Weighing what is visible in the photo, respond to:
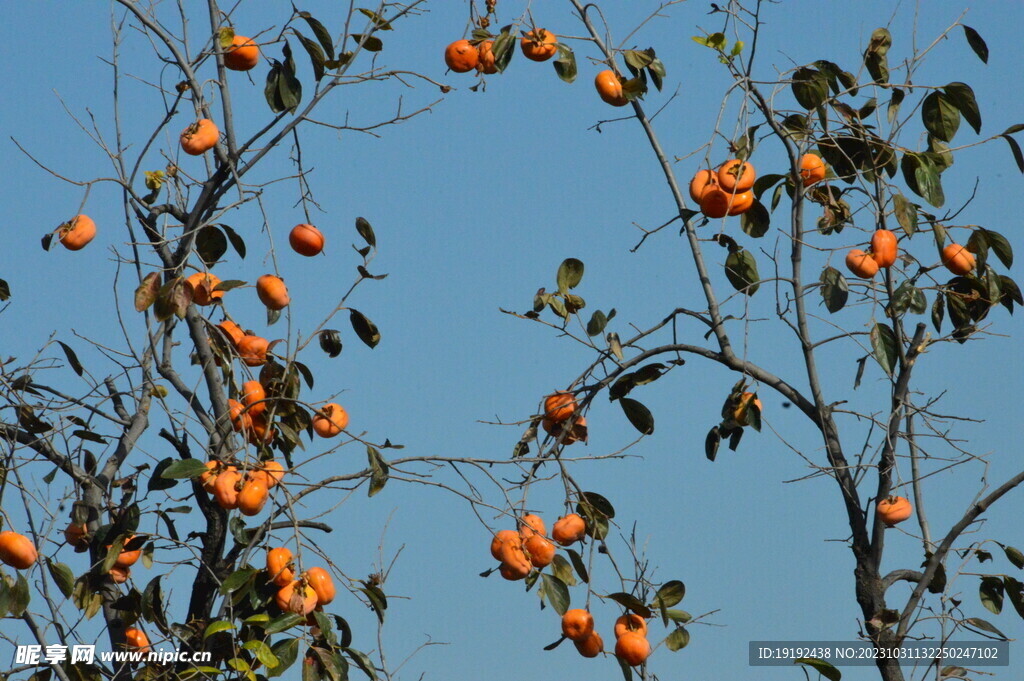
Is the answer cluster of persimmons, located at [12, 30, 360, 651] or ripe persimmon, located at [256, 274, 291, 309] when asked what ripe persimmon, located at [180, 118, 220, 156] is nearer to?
cluster of persimmons, located at [12, 30, 360, 651]

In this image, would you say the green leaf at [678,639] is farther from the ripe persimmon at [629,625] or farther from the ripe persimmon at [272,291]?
the ripe persimmon at [272,291]

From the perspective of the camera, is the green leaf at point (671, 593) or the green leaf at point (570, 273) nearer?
the green leaf at point (671, 593)

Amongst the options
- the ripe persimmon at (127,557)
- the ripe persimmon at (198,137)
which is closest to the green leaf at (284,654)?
the ripe persimmon at (127,557)

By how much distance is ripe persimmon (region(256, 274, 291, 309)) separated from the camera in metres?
2.70

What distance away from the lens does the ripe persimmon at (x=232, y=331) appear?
2762mm

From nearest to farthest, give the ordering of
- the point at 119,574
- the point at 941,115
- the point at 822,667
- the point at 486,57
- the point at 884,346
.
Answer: the point at 822,667, the point at 884,346, the point at 941,115, the point at 119,574, the point at 486,57

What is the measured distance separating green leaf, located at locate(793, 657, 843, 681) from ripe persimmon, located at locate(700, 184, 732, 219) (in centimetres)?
94

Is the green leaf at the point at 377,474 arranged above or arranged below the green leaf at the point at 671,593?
above

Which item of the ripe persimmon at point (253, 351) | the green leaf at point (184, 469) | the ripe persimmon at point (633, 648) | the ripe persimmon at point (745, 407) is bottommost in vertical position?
the ripe persimmon at point (633, 648)

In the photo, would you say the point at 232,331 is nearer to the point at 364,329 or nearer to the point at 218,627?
the point at 364,329

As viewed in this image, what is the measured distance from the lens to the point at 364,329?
287 cm

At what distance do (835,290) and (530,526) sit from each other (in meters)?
0.85

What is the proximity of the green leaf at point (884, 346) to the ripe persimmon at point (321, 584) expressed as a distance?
4.16 ft

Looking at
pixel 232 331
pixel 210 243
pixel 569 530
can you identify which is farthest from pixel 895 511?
pixel 210 243
